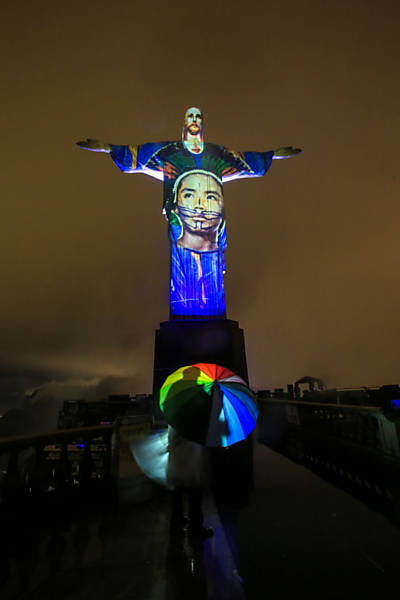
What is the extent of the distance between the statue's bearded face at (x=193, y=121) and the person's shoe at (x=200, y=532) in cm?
1476

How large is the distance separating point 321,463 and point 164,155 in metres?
13.4

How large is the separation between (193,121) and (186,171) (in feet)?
9.36

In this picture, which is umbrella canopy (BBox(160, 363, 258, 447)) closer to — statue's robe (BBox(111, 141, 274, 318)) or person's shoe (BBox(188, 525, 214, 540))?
person's shoe (BBox(188, 525, 214, 540))

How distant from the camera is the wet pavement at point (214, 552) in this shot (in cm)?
219

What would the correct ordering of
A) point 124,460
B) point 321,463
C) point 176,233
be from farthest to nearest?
point 176,233 → point 321,463 → point 124,460

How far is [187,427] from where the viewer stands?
3.19 meters

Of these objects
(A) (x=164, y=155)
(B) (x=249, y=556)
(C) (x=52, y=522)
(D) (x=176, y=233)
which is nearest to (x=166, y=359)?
(D) (x=176, y=233)

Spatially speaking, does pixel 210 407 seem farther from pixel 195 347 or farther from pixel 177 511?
pixel 195 347

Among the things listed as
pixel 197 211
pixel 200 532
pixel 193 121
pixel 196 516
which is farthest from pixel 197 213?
pixel 200 532

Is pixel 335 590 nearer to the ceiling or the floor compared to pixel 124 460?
nearer to the floor

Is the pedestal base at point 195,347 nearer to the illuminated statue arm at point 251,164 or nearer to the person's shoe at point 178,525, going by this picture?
the person's shoe at point 178,525

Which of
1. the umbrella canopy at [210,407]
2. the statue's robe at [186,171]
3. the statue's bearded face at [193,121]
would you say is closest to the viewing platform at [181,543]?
the umbrella canopy at [210,407]

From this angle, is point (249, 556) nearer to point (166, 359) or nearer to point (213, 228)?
point (166, 359)

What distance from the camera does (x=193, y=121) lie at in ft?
43.3
